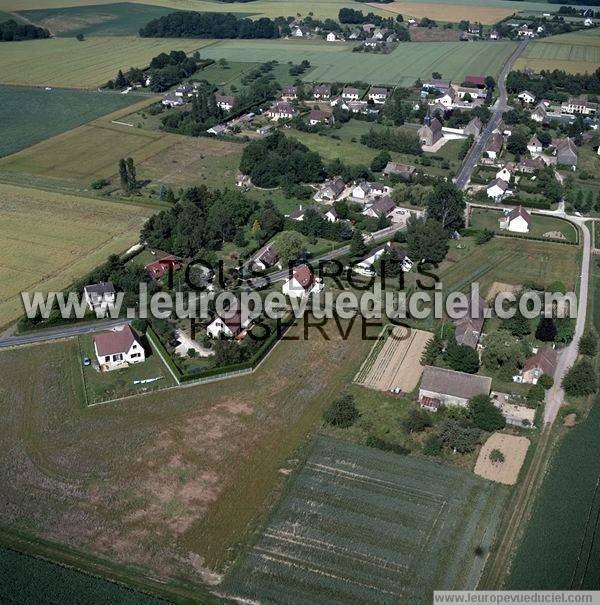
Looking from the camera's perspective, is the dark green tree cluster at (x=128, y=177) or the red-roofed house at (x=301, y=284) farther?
the dark green tree cluster at (x=128, y=177)

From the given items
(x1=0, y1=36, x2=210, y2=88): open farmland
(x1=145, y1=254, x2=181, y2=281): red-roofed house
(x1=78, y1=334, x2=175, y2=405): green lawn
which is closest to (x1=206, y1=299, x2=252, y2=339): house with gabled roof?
(x1=78, y1=334, x2=175, y2=405): green lawn

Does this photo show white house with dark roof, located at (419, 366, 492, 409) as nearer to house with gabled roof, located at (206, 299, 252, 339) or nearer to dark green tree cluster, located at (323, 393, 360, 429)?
dark green tree cluster, located at (323, 393, 360, 429)

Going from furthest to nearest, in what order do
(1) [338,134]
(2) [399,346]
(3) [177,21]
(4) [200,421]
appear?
(3) [177,21] < (1) [338,134] < (2) [399,346] < (4) [200,421]

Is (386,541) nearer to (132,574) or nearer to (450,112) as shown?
(132,574)

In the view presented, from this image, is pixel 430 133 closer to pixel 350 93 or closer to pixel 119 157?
pixel 350 93

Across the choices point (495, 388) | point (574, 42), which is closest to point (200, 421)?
point (495, 388)

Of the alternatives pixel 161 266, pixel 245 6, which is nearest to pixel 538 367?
pixel 161 266

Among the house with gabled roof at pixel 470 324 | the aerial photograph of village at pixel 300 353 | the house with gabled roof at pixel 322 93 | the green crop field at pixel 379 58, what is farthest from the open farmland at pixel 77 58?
the house with gabled roof at pixel 470 324

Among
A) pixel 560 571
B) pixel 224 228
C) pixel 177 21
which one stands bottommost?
pixel 560 571

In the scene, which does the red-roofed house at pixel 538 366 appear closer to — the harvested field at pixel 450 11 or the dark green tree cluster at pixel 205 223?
the dark green tree cluster at pixel 205 223
